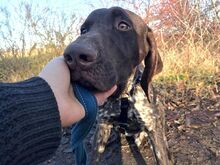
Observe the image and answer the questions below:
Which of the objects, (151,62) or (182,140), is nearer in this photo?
(151,62)

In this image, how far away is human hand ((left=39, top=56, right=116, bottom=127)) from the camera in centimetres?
179

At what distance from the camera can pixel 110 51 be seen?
284 cm

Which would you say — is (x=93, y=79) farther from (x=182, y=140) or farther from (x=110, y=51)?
(x=182, y=140)

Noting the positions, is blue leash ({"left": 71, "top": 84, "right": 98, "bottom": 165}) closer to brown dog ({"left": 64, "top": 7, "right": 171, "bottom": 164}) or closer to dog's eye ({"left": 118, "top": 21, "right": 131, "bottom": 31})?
brown dog ({"left": 64, "top": 7, "right": 171, "bottom": 164})

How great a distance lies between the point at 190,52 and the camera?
640cm

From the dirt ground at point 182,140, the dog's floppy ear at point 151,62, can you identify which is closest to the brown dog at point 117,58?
the dog's floppy ear at point 151,62

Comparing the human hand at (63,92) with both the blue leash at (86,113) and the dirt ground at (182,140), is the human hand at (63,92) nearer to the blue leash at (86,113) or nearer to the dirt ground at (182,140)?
the blue leash at (86,113)

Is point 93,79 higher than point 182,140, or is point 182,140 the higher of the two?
point 93,79

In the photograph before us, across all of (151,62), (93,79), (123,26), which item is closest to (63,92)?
(93,79)

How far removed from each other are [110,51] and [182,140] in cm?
194

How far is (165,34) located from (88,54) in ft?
19.1

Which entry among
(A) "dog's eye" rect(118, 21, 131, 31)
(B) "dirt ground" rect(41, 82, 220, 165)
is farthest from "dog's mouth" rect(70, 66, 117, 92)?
(B) "dirt ground" rect(41, 82, 220, 165)

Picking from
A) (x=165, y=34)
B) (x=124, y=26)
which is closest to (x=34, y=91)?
(x=124, y=26)

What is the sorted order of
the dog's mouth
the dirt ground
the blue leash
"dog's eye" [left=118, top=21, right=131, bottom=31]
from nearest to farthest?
the blue leash < the dog's mouth < "dog's eye" [left=118, top=21, right=131, bottom=31] < the dirt ground
